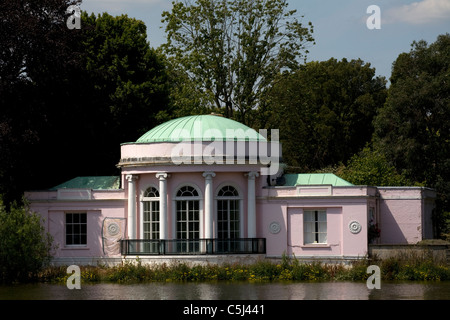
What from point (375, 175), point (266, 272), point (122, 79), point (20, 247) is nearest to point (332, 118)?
point (375, 175)

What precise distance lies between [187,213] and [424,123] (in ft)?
64.0

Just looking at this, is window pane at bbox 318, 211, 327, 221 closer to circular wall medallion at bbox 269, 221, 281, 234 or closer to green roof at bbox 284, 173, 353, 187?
green roof at bbox 284, 173, 353, 187

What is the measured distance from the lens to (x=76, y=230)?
41.4 meters

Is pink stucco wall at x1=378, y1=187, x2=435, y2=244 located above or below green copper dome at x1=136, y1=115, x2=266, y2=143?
below

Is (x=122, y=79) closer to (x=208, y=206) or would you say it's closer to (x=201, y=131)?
(x=201, y=131)

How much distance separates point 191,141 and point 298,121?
1314 inches

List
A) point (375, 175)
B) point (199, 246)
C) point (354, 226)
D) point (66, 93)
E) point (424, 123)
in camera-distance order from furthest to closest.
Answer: point (424, 123) → point (375, 175) → point (66, 93) → point (199, 246) → point (354, 226)

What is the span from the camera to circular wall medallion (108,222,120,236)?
4075 cm

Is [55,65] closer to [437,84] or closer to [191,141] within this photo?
[191,141]

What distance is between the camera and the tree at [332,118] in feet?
237

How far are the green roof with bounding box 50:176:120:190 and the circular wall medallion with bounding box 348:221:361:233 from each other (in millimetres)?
10065

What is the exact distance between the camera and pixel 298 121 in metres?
71.8

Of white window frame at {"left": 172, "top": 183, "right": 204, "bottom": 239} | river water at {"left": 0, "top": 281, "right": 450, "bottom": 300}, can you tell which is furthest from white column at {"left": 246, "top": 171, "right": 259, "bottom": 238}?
river water at {"left": 0, "top": 281, "right": 450, "bottom": 300}

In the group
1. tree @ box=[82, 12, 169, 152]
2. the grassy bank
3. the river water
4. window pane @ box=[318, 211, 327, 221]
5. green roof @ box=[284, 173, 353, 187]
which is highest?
tree @ box=[82, 12, 169, 152]
